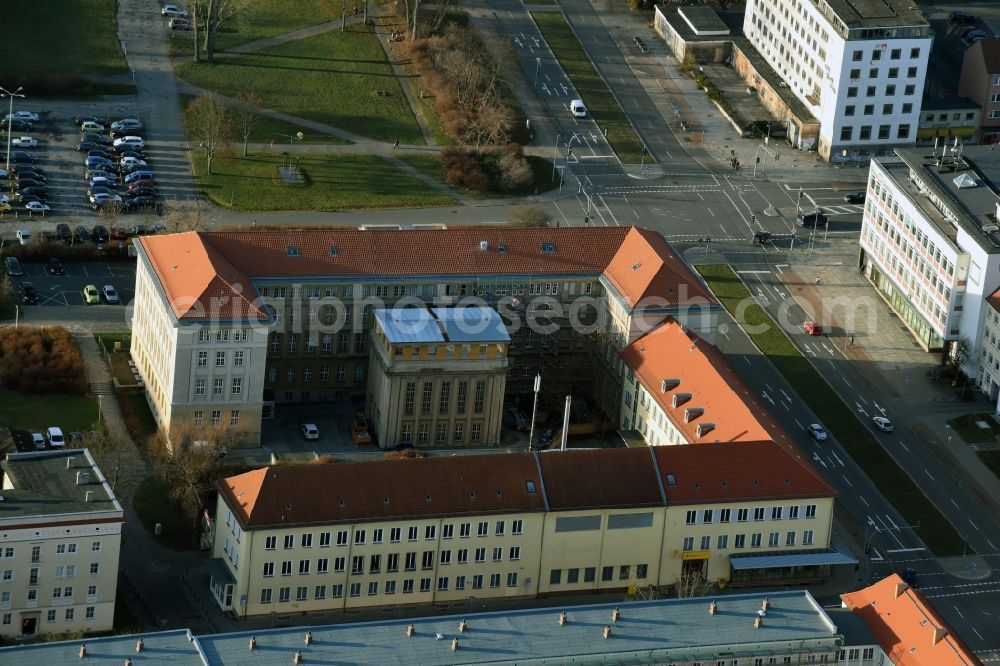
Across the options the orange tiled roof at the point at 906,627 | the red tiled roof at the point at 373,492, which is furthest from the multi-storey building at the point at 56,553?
the orange tiled roof at the point at 906,627

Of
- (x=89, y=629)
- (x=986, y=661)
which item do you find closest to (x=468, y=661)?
(x=89, y=629)

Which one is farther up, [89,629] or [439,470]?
[439,470]

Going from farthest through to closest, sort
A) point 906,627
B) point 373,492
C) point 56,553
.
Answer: point 373,492
point 56,553
point 906,627

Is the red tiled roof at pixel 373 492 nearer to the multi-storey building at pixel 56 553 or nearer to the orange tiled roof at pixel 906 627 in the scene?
the multi-storey building at pixel 56 553

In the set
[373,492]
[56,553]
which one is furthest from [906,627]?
[56,553]

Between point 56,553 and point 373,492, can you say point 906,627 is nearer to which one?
point 373,492

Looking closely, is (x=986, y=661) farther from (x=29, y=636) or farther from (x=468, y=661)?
(x=29, y=636)
